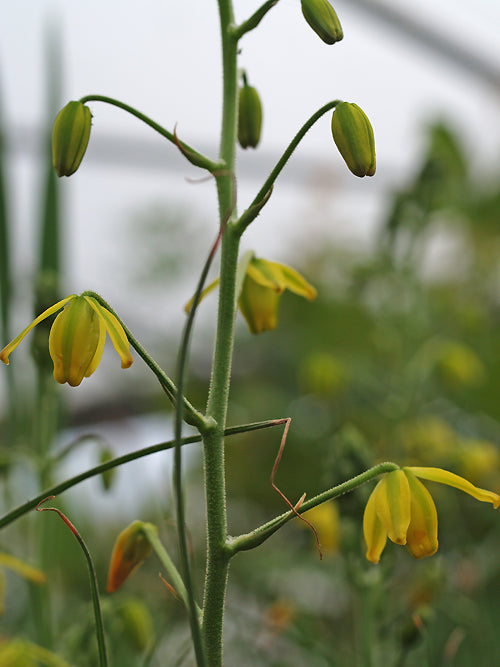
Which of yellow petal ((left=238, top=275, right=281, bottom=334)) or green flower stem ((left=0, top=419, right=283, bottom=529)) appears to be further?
yellow petal ((left=238, top=275, right=281, bottom=334))

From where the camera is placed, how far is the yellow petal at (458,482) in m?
0.30

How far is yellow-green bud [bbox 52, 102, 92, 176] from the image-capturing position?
32cm

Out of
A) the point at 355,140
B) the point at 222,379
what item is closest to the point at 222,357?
the point at 222,379

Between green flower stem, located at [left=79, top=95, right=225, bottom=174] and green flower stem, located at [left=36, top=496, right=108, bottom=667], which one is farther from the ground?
green flower stem, located at [left=79, top=95, right=225, bottom=174]

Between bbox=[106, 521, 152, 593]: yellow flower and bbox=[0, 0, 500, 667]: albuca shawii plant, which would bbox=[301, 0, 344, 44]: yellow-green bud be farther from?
bbox=[106, 521, 152, 593]: yellow flower

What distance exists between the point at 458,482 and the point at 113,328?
6.4 inches

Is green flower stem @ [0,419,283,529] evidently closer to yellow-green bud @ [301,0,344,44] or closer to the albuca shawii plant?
the albuca shawii plant

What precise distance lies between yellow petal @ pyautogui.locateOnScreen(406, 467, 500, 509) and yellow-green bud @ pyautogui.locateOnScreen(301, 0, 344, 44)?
20 centimetres

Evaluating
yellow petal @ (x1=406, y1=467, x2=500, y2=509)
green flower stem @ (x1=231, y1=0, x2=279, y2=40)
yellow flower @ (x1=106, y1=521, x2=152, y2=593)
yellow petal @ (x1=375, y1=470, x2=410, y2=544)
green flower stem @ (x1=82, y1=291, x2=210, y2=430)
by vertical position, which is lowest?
yellow flower @ (x1=106, y1=521, x2=152, y2=593)

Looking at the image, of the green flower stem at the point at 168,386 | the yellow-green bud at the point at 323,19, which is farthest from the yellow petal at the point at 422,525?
the yellow-green bud at the point at 323,19

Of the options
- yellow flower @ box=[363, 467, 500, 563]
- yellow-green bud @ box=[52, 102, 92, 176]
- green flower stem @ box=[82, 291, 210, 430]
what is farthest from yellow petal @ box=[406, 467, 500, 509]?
yellow-green bud @ box=[52, 102, 92, 176]

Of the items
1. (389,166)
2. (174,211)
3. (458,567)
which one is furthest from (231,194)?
(389,166)

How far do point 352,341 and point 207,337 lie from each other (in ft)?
1.05

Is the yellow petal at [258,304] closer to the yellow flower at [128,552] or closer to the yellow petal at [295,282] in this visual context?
the yellow petal at [295,282]
